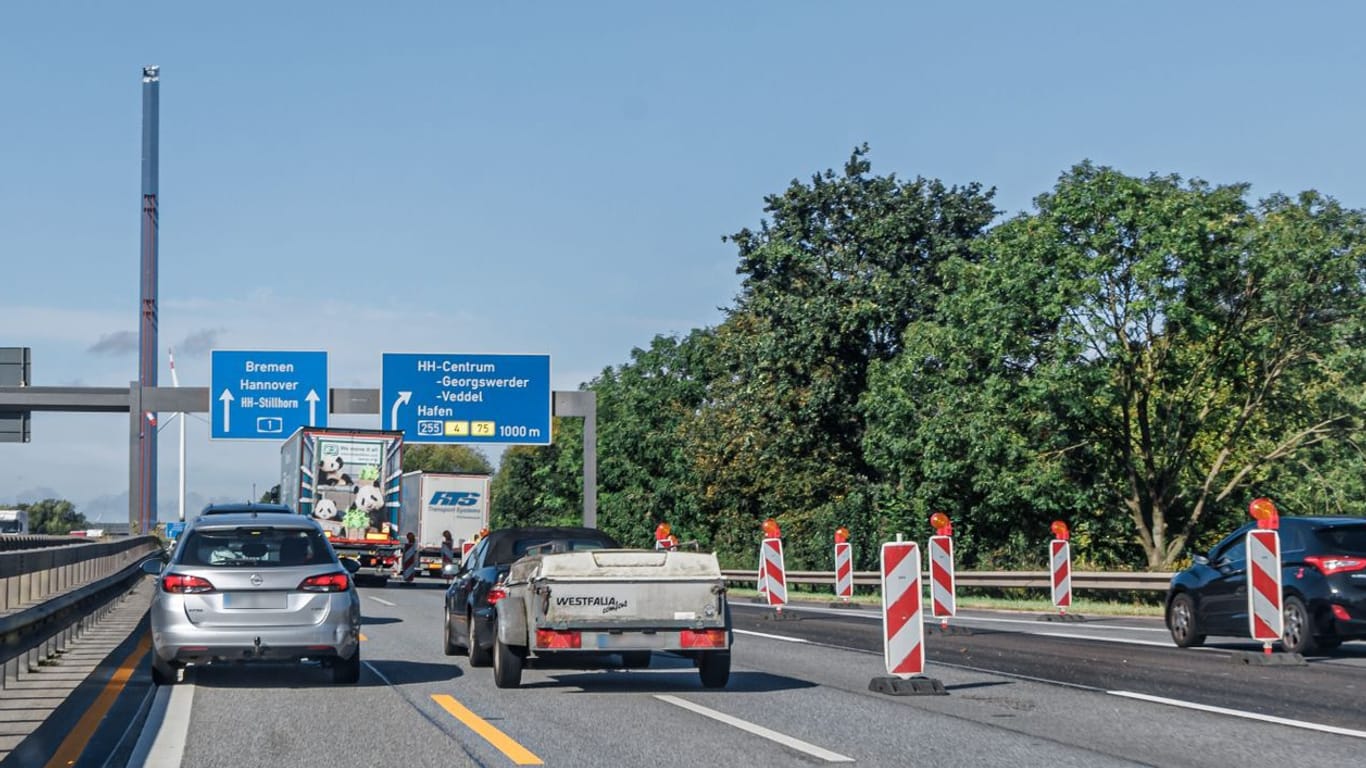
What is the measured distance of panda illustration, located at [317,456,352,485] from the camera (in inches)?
1465

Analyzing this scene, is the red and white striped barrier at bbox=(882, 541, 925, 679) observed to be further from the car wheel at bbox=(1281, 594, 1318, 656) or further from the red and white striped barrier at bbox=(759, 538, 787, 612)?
the red and white striped barrier at bbox=(759, 538, 787, 612)

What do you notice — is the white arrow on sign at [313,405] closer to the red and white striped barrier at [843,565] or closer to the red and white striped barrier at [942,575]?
the red and white striped barrier at [843,565]

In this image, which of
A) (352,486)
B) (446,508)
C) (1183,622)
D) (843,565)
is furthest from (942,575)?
(446,508)

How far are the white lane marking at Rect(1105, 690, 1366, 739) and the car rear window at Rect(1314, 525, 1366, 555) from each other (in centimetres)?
458

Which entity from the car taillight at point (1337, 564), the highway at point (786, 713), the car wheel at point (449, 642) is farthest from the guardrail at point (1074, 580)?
the car wheel at point (449, 642)

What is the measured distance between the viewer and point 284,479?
4016cm

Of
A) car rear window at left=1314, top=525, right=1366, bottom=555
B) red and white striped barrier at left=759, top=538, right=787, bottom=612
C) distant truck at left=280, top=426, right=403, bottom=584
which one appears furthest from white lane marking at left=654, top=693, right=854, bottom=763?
distant truck at left=280, top=426, right=403, bottom=584

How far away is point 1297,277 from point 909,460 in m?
12.6

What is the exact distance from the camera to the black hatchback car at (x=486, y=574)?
15.2 m

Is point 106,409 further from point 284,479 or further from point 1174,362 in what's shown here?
point 1174,362

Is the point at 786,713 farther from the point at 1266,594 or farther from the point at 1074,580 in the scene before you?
the point at 1074,580

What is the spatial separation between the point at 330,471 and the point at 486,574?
2287 cm

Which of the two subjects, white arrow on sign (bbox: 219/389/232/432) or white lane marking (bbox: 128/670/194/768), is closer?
white lane marking (bbox: 128/670/194/768)

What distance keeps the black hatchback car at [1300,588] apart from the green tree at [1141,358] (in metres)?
22.0
